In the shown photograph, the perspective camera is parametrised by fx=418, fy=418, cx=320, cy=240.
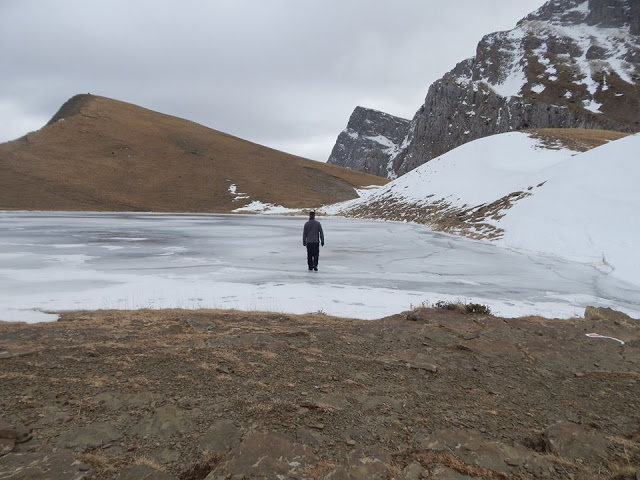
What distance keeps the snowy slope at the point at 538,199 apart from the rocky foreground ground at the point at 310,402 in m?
8.41

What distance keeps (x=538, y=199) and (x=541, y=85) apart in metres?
87.6

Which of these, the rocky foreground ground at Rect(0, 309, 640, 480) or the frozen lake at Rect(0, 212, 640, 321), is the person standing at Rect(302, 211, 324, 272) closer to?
the frozen lake at Rect(0, 212, 640, 321)

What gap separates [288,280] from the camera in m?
10.2

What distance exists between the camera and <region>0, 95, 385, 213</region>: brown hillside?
163 ft

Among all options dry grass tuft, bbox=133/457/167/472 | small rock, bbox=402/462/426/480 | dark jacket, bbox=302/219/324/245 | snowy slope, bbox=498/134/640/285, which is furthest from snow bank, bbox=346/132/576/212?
dry grass tuft, bbox=133/457/167/472

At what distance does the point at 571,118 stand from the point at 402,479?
9651 centimetres

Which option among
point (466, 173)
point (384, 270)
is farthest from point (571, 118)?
point (384, 270)

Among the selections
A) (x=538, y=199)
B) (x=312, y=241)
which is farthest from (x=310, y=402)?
(x=538, y=199)

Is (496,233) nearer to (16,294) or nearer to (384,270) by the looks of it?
(384,270)

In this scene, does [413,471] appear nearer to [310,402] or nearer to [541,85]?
[310,402]

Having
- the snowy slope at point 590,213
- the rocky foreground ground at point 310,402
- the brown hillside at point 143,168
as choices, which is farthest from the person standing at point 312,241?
the brown hillside at point 143,168

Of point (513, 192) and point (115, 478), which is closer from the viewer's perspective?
point (115, 478)

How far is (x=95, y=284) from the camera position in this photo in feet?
30.1

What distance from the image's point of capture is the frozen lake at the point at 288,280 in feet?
26.0
